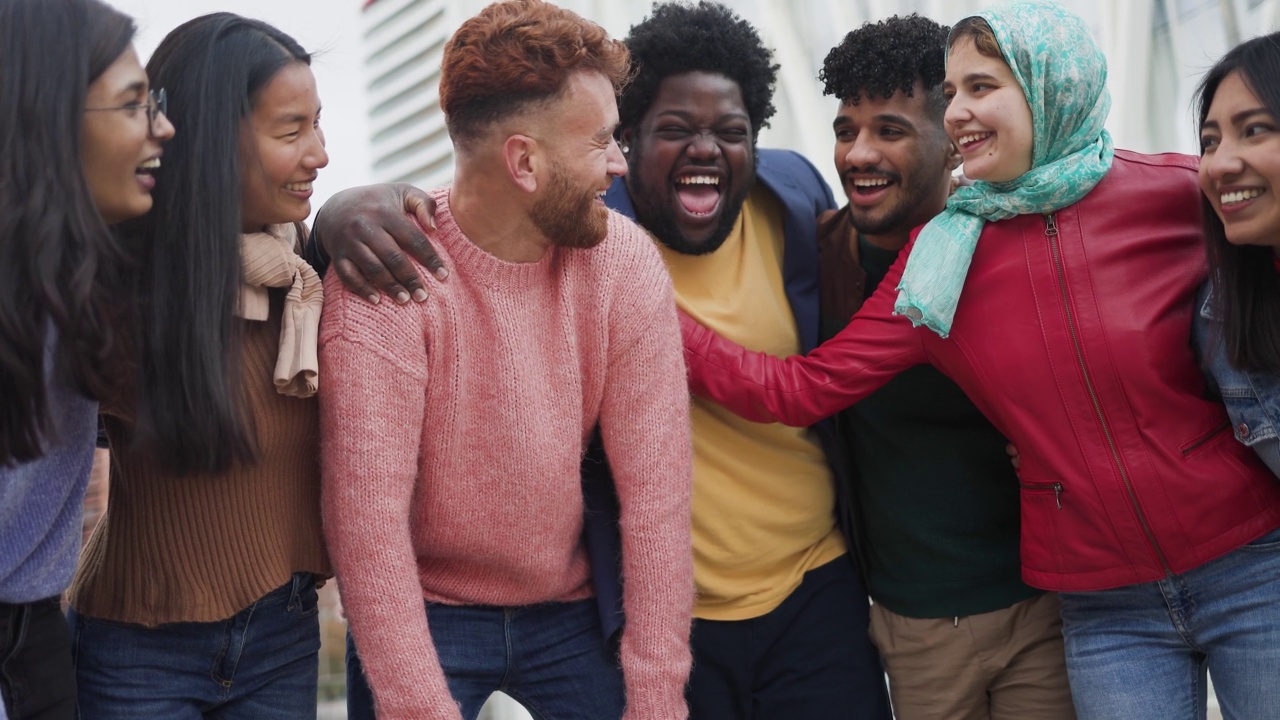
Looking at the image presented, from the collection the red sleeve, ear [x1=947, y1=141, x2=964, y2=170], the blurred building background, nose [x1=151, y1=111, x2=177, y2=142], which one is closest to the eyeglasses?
nose [x1=151, y1=111, x2=177, y2=142]

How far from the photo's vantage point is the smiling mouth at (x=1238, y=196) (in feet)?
7.70

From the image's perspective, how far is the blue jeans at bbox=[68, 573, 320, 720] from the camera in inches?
87.2

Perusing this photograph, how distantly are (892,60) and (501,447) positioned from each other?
4.58 feet

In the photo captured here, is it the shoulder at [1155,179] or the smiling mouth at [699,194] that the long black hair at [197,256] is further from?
the shoulder at [1155,179]

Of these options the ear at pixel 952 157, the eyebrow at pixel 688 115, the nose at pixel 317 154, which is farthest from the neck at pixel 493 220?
the ear at pixel 952 157

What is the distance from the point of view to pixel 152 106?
6.84 ft

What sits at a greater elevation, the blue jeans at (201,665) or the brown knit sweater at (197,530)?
the brown knit sweater at (197,530)

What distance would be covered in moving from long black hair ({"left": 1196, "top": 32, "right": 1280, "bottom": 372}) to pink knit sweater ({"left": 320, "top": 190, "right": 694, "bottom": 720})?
1.10m

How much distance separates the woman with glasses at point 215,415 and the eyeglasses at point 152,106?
1 cm

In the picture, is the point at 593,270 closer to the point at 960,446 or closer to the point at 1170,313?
the point at 960,446

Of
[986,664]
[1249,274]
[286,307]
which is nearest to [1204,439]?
[1249,274]

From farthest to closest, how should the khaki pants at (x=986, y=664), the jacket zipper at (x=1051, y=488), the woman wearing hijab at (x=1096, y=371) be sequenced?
the khaki pants at (x=986, y=664) < the jacket zipper at (x=1051, y=488) < the woman wearing hijab at (x=1096, y=371)

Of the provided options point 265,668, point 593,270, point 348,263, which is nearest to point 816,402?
point 593,270

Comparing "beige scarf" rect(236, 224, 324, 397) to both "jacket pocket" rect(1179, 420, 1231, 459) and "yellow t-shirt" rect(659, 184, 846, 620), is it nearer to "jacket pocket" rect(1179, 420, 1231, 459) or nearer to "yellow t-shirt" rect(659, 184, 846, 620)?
"yellow t-shirt" rect(659, 184, 846, 620)
